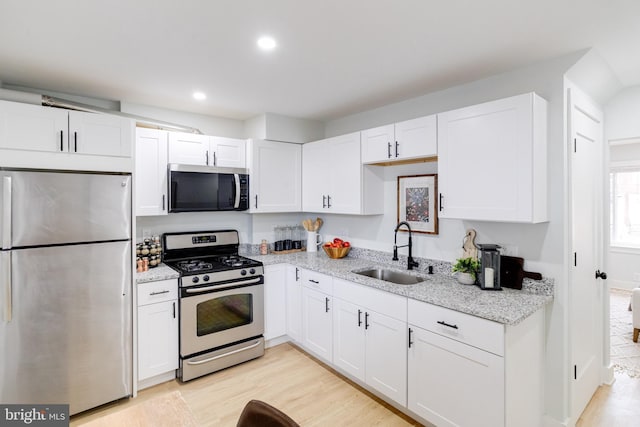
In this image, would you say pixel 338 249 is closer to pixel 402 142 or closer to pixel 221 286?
pixel 221 286

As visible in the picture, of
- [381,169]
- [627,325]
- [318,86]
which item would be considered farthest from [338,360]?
[627,325]

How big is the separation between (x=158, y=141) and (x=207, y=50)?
134 cm

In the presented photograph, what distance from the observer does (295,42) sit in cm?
199

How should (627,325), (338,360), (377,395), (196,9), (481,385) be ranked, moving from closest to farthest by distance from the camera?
(196,9), (481,385), (377,395), (338,360), (627,325)

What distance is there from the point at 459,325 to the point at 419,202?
1326 millimetres

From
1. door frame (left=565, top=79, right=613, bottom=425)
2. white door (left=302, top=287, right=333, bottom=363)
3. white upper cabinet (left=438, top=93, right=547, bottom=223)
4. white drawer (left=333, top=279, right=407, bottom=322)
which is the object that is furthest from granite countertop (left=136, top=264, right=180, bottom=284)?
door frame (left=565, top=79, right=613, bottom=425)

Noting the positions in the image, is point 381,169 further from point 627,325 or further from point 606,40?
point 627,325

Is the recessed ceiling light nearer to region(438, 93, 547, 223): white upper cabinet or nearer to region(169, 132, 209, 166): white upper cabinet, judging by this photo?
region(438, 93, 547, 223): white upper cabinet

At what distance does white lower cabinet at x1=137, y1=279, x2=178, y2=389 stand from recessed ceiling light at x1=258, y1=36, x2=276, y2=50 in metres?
2.03

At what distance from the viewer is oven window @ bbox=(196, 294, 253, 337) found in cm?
296

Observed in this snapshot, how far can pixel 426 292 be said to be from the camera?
2.29 metres

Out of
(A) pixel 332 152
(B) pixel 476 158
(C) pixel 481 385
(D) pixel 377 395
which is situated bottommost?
(D) pixel 377 395

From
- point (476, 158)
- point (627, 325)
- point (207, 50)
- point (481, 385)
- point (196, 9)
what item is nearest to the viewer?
point (196, 9)

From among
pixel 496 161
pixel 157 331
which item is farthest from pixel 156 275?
pixel 496 161
